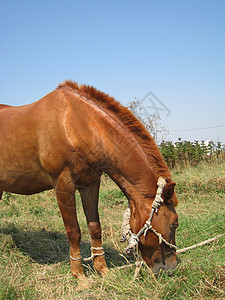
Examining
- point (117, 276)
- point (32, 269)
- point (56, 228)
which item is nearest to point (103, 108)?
point (117, 276)

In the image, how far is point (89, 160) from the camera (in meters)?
2.87

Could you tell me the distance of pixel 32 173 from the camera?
10.9 feet

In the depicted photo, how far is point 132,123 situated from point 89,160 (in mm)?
583

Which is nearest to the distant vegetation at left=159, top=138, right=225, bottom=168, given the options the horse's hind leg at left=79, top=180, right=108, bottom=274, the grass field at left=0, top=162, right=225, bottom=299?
the grass field at left=0, top=162, right=225, bottom=299

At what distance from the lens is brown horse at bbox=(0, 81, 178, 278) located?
2.61 meters

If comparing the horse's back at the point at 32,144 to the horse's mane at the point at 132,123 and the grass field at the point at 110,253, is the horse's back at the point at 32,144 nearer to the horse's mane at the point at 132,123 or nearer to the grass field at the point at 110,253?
the horse's mane at the point at 132,123

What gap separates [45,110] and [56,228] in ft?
8.11

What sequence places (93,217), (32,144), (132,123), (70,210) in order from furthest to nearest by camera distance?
(93,217) < (32,144) < (70,210) < (132,123)

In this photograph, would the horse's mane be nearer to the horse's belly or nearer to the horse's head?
the horse's head

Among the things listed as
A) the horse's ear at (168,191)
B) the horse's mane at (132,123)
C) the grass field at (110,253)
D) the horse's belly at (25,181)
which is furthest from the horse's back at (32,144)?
the horse's ear at (168,191)

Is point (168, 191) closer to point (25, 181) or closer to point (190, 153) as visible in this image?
point (25, 181)

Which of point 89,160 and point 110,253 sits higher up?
point 89,160

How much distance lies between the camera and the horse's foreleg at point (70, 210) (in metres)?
2.94

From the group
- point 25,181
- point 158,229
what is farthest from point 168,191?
point 25,181
